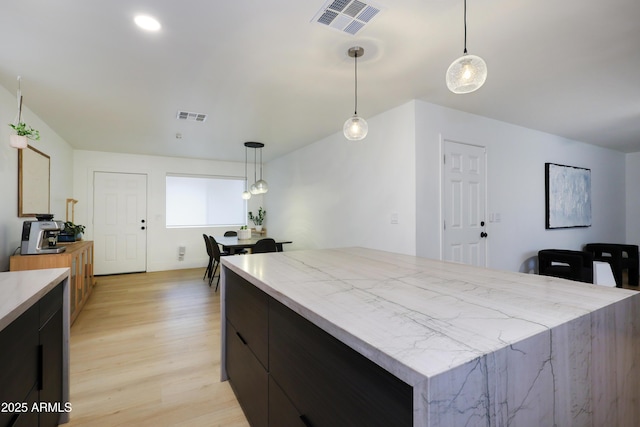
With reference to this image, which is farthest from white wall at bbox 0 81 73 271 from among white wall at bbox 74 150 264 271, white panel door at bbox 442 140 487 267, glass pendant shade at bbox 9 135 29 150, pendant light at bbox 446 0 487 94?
white panel door at bbox 442 140 487 267

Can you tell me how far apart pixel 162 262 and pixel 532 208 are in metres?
6.91

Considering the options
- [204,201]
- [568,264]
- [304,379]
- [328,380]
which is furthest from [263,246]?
[568,264]

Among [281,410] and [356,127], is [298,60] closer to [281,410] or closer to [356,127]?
[356,127]

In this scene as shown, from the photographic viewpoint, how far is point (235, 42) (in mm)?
2080

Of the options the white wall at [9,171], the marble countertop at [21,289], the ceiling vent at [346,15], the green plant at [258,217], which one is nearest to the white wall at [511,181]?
the ceiling vent at [346,15]

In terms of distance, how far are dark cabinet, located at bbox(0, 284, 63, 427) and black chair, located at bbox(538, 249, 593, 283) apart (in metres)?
5.22

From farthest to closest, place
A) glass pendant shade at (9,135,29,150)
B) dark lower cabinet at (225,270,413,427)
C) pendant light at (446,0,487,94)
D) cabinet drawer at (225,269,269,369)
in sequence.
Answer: glass pendant shade at (9,135,29,150) < pendant light at (446,0,487,94) < cabinet drawer at (225,269,269,369) < dark lower cabinet at (225,270,413,427)

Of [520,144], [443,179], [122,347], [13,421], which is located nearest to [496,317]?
[13,421]

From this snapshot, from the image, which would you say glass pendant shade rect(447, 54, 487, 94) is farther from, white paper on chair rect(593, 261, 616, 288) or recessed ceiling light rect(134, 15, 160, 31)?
white paper on chair rect(593, 261, 616, 288)

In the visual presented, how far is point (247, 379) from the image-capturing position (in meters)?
1.64

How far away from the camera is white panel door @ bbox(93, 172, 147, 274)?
5.64 meters

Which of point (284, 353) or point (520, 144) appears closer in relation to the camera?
point (284, 353)

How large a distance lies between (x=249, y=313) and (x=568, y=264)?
460 centimetres

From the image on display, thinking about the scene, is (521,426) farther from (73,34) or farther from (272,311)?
(73,34)
